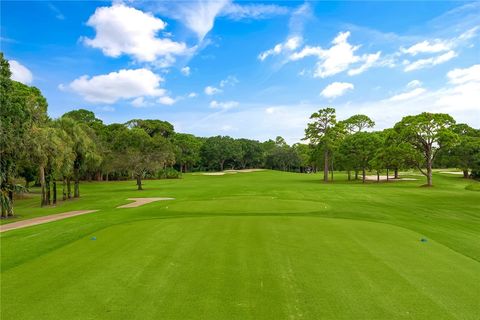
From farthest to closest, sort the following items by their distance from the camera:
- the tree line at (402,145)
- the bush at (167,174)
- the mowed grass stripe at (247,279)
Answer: the bush at (167,174) → the tree line at (402,145) → the mowed grass stripe at (247,279)

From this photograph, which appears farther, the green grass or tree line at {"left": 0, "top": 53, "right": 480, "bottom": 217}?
tree line at {"left": 0, "top": 53, "right": 480, "bottom": 217}

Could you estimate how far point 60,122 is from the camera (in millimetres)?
31188

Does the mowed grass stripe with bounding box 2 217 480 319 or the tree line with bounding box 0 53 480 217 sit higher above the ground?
the tree line with bounding box 0 53 480 217

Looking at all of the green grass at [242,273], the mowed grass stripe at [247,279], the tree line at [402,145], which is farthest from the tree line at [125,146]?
the mowed grass stripe at [247,279]

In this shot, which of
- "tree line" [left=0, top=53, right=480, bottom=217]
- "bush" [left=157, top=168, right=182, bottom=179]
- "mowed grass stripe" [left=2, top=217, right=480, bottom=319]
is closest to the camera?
"mowed grass stripe" [left=2, top=217, right=480, bottom=319]

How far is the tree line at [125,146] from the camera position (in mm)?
21266

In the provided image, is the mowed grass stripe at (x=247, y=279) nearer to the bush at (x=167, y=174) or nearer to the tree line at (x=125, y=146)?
the tree line at (x=125, y=146)

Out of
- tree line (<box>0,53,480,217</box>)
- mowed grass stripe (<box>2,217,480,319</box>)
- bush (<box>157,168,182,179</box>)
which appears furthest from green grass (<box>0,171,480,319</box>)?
bush (<box>157,168,182,179</box>)

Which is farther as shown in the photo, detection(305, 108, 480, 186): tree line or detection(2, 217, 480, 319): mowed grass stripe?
detection(305, 108, 480, 186): tree line

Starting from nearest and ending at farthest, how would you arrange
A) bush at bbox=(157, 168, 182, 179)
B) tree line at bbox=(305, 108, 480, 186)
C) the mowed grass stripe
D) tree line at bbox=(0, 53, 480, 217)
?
the mowed grass stripe → tree line at bbox=(0, 53, 480, 217) → tree line at bbox=(305, 108, 480, 186) → bush at bbox=(157, 168, 182, 179)

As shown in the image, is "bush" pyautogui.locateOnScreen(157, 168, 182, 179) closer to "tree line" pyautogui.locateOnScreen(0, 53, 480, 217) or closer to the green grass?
"tree line" pyautogui.locateOnScreen(0, 53, 480, 217)

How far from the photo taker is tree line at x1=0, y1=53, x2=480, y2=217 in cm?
2127

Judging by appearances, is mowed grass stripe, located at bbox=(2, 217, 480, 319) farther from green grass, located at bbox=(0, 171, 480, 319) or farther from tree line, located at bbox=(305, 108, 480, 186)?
tree line, located at bbox=(305, 108, 480, 186)

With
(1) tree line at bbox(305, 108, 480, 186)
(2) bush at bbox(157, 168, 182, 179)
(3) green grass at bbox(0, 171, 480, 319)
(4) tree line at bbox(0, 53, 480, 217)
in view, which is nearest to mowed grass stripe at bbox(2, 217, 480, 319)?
(3) green grass at bbox(0, 171, 480, 319)
